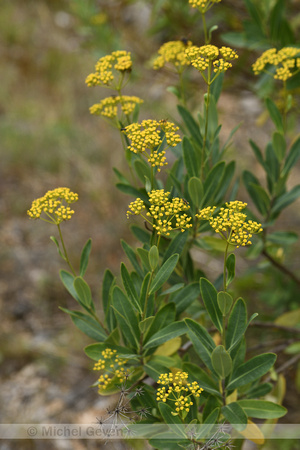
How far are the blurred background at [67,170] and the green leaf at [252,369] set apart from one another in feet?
3.10

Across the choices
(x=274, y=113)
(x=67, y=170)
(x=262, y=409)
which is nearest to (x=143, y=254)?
(x=262, y=409)

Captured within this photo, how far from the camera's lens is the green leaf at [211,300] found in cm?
119

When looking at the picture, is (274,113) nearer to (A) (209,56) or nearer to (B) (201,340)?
(A) (209,56)

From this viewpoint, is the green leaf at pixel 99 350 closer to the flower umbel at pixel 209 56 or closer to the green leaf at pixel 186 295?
the green leaf at pixel 186 295

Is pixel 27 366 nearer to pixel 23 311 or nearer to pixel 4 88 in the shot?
pixel 23 311

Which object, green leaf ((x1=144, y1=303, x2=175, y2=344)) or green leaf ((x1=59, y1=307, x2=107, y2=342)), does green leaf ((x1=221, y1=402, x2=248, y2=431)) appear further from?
green leaf ((x1=59, y1=307, x2=107, y2=342))

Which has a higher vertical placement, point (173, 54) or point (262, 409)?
point (173, 54)

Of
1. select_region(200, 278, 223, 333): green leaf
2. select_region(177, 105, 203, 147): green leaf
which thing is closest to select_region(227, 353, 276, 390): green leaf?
select_region(200, 278, 223, 333): green leaf

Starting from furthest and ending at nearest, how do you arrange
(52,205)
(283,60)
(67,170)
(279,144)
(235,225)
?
(67,170) → (279,144) → (283,60) → (52,205) → (235,225)

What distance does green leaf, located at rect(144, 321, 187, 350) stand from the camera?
4.17ft

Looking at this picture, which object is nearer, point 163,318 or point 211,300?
point 211,300

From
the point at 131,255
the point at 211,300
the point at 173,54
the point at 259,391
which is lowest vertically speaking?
the point at 259,391

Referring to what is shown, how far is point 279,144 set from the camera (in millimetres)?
1683

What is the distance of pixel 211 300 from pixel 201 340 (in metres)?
0.12
